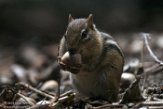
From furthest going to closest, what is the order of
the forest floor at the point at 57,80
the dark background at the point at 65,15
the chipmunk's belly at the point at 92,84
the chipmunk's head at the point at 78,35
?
the dark background at the point at 65,15, the chipmunk's belly at the point at 92,84, the forest floor at the point at 57,80, the chipmunk's head at the point at 78,35

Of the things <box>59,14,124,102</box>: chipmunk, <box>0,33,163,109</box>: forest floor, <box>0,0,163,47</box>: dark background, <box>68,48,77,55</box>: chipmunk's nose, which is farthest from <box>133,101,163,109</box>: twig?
<box>0,0,163,47</box>: dark background

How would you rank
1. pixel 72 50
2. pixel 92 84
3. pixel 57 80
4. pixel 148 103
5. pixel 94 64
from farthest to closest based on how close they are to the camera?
pixel 57 80 < pixel 92 84 < pixel 94 64 < pixel 72 50 < pixel 148 103

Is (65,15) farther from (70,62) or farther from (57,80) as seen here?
(70,62)

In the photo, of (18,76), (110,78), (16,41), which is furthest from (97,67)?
(16,41)

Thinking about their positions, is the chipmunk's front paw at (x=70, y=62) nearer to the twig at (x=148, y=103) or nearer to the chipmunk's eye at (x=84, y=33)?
the chipmunk's eye at (x=84, y=33)

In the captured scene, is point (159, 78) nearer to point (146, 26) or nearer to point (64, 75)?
point (64, 75)

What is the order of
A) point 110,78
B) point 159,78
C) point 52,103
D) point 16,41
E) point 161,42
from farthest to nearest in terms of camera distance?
point 16,41, point 161,42, point 159,78, point 110,78, point 52,103

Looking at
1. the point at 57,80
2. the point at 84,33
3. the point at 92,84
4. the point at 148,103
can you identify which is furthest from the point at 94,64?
the point at 57,80

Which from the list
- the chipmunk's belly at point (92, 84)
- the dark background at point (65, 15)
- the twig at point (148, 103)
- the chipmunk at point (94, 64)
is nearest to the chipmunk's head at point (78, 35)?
the chipmunk at point (94, 64)
